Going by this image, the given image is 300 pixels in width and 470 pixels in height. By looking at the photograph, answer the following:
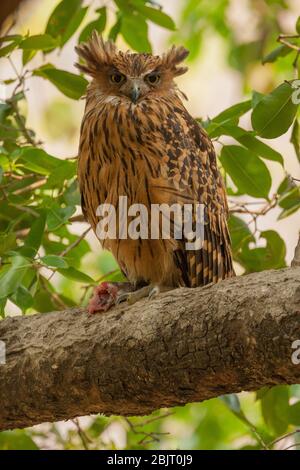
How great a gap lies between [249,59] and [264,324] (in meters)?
4.65

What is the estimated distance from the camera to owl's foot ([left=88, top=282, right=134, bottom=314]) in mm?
3391

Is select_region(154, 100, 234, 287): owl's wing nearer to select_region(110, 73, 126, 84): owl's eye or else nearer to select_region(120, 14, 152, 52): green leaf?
select_region(110, 73, 126, 84): owl's eye

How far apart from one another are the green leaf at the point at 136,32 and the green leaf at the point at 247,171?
0.91m

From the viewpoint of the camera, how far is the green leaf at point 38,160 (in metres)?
3.79

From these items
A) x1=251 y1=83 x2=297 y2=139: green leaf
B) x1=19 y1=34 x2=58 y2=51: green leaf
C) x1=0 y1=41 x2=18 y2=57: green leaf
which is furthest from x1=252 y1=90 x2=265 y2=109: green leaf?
x1=0 y1=41 x2=18 y2=57: green leaf

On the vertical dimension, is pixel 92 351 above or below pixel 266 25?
below

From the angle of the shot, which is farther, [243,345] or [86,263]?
[86,263]

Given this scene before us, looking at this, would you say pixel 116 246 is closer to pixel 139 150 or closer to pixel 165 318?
pixel 139 150

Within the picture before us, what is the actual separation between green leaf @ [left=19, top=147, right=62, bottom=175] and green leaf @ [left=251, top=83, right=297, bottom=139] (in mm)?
988

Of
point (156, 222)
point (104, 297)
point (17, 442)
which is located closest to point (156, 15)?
point (156, 222)

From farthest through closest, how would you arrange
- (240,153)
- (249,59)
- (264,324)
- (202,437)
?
(249,59) → (202,437) → (240,153) → (264,324)

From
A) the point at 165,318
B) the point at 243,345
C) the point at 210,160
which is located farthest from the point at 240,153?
the point at 243,345

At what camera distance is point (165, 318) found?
9.25 ft

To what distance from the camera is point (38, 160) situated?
3834 mm
